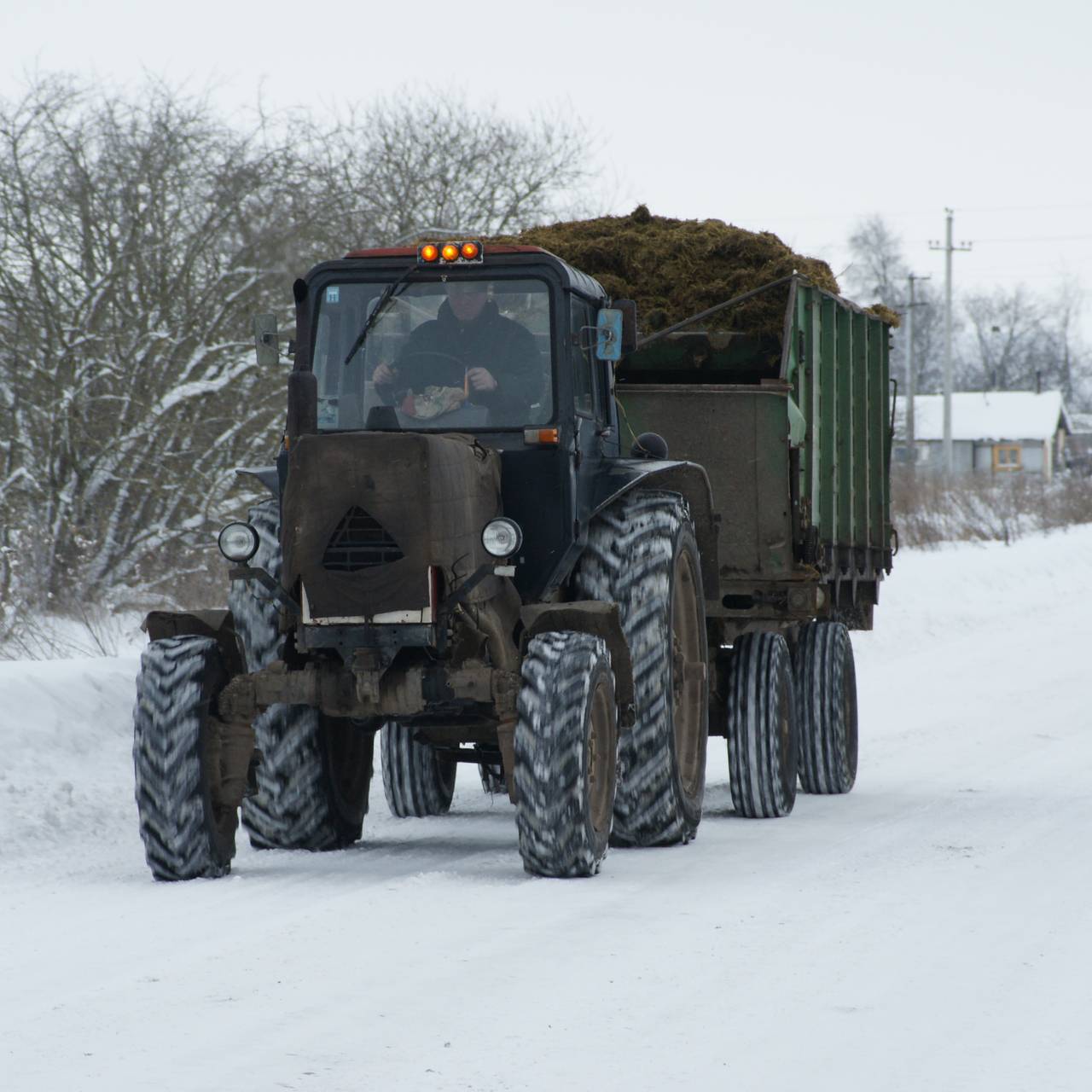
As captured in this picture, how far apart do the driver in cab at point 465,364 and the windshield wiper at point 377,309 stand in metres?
0.13

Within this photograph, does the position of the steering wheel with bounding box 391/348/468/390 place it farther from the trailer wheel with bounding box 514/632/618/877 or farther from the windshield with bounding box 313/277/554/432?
the trailer wheel with bounding box 514/632/618/877

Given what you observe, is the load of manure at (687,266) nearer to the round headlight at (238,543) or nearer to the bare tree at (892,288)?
the round headlight at (238,543)

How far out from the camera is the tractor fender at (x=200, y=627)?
311 inches

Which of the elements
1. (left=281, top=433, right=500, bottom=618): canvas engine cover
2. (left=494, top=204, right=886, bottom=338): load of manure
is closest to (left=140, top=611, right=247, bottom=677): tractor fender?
(left=281, top=433, right=500, bottom=618): canvas engine cover

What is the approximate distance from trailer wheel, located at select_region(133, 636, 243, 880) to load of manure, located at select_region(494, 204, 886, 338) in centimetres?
397

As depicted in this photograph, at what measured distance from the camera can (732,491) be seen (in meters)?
10.3

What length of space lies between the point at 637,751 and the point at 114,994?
3.40 metres

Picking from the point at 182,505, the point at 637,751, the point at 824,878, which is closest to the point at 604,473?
the point at 637,751

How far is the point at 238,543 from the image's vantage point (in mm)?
7469

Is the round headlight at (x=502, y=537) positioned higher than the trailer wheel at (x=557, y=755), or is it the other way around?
the round headlight at (x=502, y=537)

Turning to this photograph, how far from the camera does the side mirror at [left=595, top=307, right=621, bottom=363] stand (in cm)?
819

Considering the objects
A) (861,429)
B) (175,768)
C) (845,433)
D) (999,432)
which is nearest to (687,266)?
(845,433)

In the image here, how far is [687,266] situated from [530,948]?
592 cm

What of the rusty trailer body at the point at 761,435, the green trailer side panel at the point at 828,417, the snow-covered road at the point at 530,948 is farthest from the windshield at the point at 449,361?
the green trailer side panel at the point at 828,417
